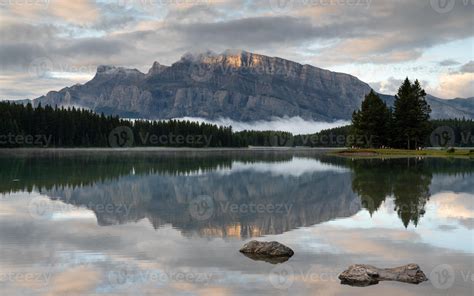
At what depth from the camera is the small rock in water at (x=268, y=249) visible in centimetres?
1827

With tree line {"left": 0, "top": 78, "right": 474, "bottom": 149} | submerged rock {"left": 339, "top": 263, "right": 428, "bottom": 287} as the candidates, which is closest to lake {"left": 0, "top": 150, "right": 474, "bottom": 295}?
submerged rock {"left": 339, "top": 263, "right": 428, "bottom": 287}

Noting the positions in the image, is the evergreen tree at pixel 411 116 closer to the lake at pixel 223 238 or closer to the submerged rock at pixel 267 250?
→ the lake at pixel 223 238

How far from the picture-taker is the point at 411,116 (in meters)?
114

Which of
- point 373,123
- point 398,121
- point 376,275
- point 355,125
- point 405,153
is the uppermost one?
point 398,121

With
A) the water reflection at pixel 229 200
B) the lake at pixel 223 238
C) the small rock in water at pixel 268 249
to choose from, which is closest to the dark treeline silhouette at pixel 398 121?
the water reflection at pixel 229 200

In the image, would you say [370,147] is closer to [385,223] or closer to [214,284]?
[385,223]

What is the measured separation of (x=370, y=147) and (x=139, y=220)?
10558cm

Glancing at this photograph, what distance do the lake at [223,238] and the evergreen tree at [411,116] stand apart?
262 ft

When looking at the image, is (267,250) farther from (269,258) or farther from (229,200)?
(229,200)

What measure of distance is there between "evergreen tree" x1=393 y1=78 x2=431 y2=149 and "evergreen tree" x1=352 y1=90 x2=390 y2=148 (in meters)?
2.61

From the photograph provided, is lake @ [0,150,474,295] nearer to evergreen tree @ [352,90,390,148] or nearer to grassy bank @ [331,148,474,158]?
grassy bank @ [331,148,474,158]

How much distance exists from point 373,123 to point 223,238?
103411 mm

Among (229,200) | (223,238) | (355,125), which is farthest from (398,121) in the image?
(223,238)

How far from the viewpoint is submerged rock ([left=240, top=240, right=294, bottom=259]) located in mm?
18250
